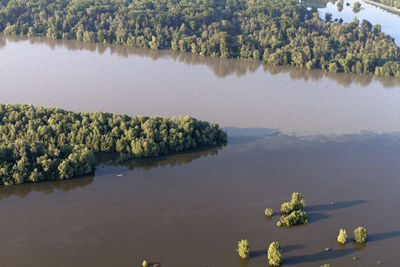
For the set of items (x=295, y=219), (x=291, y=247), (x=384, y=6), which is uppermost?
(x=384, y=6)

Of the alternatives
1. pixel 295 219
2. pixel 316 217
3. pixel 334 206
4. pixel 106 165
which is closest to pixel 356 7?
pixel 334 206

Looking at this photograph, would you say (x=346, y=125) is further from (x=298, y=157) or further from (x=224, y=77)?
(x=224, y=77)

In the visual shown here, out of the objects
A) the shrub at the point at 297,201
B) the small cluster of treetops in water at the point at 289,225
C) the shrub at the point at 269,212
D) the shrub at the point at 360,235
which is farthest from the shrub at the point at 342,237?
the shrub at the point at 269,212

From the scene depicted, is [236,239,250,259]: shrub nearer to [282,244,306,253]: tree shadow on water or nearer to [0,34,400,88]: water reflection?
[282,244,306,253]: tree shadow on water

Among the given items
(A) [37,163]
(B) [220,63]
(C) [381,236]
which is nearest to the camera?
(C) [381,236]

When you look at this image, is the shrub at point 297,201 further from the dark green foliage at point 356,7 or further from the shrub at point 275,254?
the dark green foliage at point 356,7

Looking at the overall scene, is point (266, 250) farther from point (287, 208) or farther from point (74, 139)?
point (74, 139)
